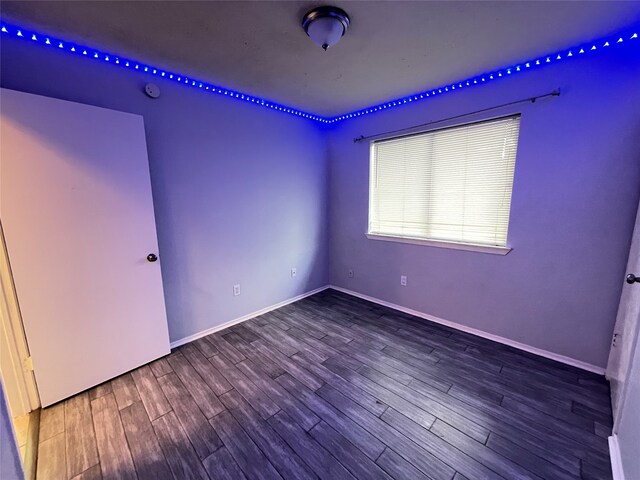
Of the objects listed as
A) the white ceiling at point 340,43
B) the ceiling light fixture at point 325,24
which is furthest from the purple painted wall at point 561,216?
the ceiling light fixture at point 325,24

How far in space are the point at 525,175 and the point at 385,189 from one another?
1.34 metres

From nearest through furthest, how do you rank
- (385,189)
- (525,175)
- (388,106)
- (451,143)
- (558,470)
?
(558,470) → (525,175) → (451,143) → (388,106) → (385,189)

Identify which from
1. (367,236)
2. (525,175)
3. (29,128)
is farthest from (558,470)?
(29,128)

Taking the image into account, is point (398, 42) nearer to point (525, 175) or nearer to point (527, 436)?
point (525, 175)

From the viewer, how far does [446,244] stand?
261 centimetres

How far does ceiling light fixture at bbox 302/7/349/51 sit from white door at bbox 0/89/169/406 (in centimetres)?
137

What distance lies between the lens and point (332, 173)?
3.53 metres

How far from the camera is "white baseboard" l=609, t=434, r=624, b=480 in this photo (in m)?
1.21

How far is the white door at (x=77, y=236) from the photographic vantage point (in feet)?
5.00

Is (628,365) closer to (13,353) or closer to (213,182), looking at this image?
(213,182)

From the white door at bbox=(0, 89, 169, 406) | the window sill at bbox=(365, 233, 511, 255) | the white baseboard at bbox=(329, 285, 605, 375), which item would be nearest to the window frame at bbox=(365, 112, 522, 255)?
the window sill at bbox=(365, 233, 511, 255)

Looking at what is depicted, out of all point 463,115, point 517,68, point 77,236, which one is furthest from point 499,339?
point 77,236

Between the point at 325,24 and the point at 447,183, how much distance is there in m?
1.81

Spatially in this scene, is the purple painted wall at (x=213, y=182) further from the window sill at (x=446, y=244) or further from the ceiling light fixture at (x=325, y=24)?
the ceiling light fixture at (x=325, y=24)
